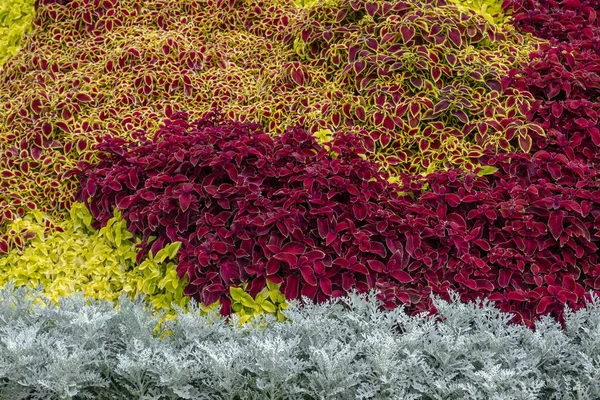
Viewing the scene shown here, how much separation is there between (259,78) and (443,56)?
3.25 feet

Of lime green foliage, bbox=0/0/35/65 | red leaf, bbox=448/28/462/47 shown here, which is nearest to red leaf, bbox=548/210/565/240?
red leaf, bbox=448/28/462/47

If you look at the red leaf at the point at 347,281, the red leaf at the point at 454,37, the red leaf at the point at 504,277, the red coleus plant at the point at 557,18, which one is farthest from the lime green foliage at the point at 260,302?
the red coleus plant at the point at 557,18

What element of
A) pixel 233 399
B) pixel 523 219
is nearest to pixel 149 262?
pixel 233 399

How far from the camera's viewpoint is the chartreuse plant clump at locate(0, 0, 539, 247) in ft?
10.7

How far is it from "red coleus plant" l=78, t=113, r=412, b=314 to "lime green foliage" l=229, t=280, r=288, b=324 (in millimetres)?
28

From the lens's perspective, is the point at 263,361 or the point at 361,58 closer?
the point at 263,361

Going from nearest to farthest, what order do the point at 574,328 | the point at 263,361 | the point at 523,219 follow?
the point at 263,361, the point at 574,328, the point at 523,219

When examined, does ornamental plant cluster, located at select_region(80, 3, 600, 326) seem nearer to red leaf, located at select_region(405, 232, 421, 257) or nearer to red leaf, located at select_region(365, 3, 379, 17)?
red leaf, located at select_region(405, 232, 421, 257)

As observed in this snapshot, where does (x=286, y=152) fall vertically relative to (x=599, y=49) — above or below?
below

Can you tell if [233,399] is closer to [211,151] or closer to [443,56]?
[211,151]

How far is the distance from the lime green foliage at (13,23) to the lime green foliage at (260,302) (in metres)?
2.64

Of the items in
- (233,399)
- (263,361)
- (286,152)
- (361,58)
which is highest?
(361,58)

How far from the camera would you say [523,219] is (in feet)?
9.34

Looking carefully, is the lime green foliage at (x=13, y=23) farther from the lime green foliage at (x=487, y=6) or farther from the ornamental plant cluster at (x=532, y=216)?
the ornamental plant cluster at (x=532, y=216)
